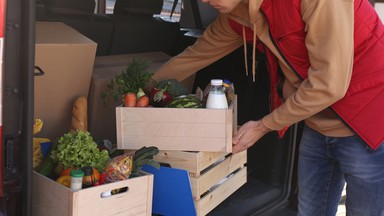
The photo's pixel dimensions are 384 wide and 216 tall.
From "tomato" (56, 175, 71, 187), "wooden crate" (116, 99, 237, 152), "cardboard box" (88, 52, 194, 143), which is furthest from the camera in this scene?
"cardboard box" (88, 52, 194, 143)

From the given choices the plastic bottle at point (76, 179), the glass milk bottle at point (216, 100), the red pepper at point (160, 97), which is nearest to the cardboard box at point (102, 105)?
the red pepper at point (160, 97)

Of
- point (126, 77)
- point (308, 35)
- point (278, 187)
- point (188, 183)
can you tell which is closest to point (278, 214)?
point (278, 187)

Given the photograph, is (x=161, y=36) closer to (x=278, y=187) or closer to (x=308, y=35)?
(x=278, y=187)

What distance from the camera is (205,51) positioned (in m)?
2.52

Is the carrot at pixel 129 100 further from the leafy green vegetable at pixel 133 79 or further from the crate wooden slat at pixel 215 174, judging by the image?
the crate wooden slat at pixel 215 174

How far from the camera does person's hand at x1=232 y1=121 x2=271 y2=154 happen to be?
85.8 inches

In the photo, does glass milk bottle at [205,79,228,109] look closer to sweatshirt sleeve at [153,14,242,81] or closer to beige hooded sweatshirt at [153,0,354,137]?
beige hooded sweatshirt at [153,0,354,137]

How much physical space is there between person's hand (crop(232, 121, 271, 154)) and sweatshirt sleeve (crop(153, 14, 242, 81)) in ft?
1.40

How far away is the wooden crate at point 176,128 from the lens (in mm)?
2176

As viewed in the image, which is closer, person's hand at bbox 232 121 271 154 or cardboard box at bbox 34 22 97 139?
person's hand at bbox 232 121 271 154

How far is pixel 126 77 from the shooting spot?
7.86 feet

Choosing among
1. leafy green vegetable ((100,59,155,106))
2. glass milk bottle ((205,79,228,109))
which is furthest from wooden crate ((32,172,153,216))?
leafy green vegetable ((100,59,155,106))

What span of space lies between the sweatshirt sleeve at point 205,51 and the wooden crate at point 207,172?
435mm

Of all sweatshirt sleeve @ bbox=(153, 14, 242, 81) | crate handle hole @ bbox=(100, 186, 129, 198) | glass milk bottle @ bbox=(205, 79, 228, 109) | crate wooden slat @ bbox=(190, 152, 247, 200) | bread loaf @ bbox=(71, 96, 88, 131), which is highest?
sweatshirt sleeve @ bbox=(153, 14, 242, 81)
